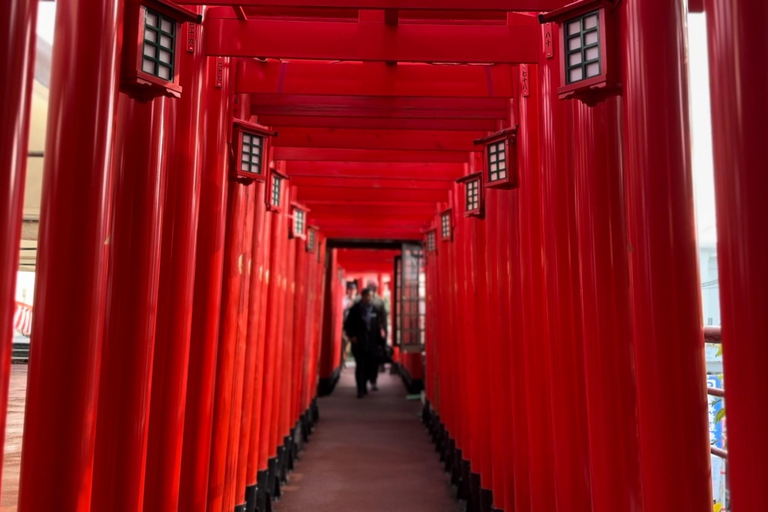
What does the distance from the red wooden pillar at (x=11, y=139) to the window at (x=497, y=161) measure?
2525mm

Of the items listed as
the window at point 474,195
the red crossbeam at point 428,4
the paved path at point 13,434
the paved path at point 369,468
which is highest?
the red crossbeam at point 428,4

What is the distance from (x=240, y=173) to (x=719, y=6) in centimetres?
247

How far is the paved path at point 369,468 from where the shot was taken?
5008 millimetres

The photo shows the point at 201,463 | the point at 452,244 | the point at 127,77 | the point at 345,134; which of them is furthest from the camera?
the point at 452,244

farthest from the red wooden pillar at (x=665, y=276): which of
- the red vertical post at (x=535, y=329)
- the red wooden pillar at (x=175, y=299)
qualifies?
the red wooden pillar at (x=175, y=299)

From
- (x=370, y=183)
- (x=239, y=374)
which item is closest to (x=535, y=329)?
(x=239, y=374)

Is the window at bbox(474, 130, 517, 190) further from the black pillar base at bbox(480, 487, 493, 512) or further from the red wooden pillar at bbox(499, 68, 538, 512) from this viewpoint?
the black pillar base at bbox(480, 487, 493, 512)

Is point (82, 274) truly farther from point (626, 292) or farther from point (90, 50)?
point (626, 292)

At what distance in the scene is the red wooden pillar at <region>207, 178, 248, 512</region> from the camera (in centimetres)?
337

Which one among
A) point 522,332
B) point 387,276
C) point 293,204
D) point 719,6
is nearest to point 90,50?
point 719,6

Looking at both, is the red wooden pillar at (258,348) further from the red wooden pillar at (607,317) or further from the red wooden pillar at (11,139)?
the red wooden pillar at (11,139)

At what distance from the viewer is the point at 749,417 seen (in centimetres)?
152

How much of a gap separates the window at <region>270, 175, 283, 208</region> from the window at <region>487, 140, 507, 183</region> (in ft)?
5.89

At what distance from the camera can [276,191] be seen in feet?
15.6
